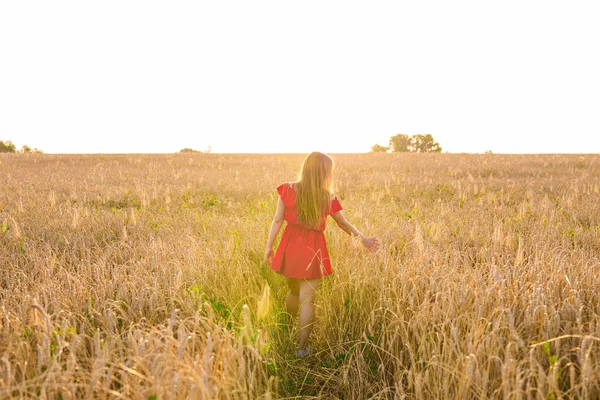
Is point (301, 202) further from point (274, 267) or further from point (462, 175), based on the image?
point (462, 175)

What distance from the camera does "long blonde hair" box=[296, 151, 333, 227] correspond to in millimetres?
3332

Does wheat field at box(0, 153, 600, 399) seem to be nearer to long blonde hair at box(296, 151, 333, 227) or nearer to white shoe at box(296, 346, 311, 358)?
white shoe at box(296, 346, 311, 358)

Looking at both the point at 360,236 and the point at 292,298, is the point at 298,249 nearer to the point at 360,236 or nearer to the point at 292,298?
the point at 292,298

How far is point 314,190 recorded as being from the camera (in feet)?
10.9

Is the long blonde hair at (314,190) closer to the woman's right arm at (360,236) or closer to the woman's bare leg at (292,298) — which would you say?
the woman's right arm at (360,236)

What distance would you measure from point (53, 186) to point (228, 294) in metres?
8.34

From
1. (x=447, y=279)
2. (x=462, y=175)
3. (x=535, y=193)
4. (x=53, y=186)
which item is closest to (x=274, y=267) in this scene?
(x=447, y=279)

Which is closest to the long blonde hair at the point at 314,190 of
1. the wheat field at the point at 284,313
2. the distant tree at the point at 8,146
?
the wheat field at the point at 284,313

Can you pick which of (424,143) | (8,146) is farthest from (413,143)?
(8,146)

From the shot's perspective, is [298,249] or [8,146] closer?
[298,249]

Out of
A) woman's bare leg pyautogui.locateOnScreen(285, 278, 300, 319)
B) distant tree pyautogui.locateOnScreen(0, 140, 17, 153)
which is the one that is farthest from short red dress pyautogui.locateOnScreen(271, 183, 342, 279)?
distant tree pyautogui.locateOnScreen(0, 140, 17, 153)

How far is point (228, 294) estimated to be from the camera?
11.3 feet

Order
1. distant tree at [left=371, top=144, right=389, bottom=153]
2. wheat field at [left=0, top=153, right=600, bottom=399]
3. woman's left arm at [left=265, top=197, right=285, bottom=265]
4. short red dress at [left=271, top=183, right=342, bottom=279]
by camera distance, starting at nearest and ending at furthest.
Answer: wheat field at [left=0, top=153, right=600, bottom=399]
short red dress at [left=271, top=183, right=342, bottom=279]
woman's left arm at [left=265, top=197, right=285, bottom=265]
distant tree at [left=371, top=144, right=389, bottom=153]

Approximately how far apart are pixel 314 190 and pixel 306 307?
3.15 ft
